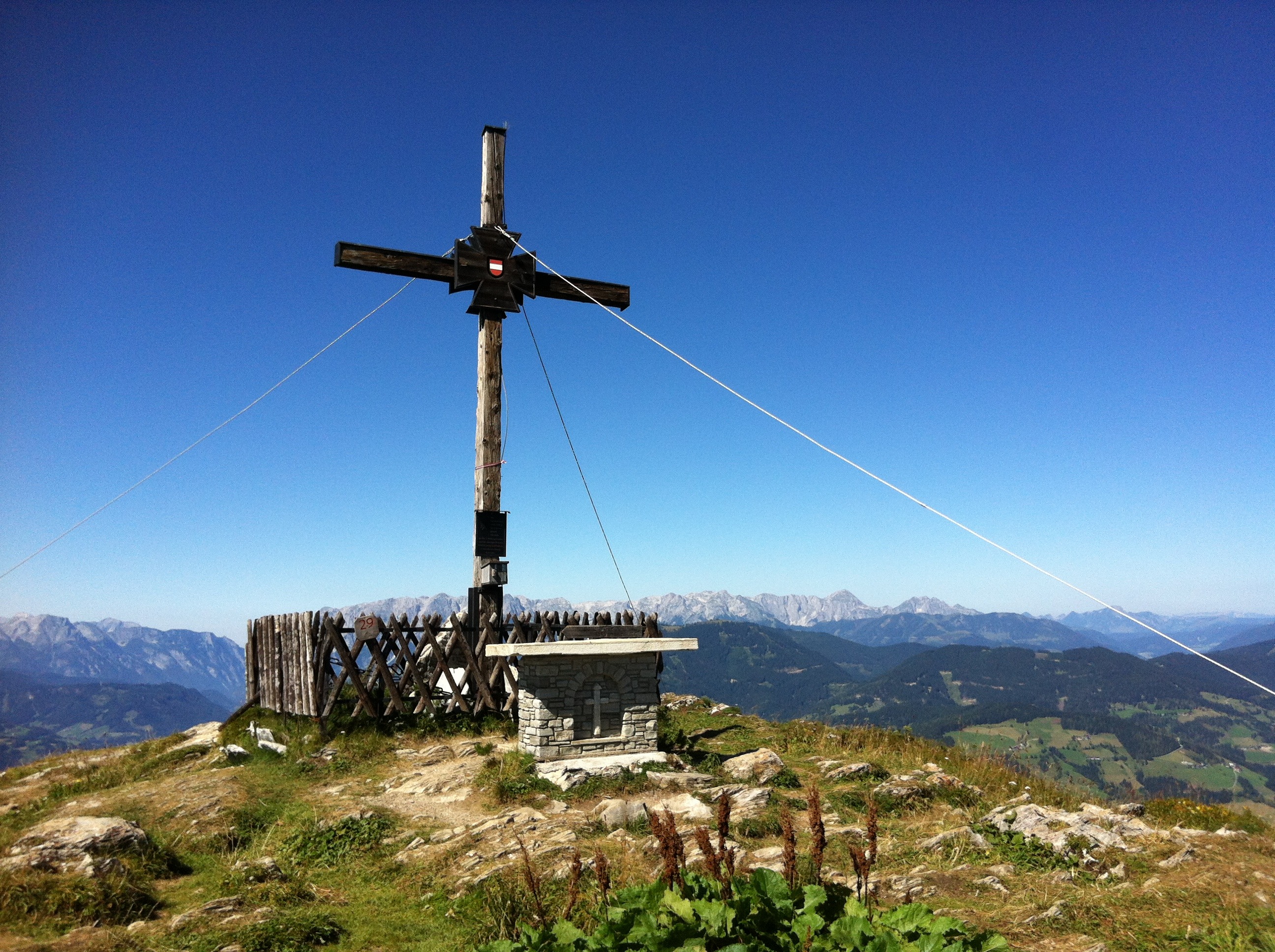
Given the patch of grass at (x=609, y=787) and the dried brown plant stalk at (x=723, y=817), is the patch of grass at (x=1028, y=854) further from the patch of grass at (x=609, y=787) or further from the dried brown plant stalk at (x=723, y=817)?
the dried brown plant stalk at (x=723, y=817)

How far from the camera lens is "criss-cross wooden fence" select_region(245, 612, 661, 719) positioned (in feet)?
45.3

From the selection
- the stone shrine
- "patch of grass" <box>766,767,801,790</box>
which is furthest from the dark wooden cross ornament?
"patch of grass" <box>766,767,801,790</box>

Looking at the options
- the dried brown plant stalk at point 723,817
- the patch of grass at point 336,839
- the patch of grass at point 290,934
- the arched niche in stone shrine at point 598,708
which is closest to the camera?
the dried brown plant stalk at point 723,817

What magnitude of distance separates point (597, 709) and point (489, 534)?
191 inches

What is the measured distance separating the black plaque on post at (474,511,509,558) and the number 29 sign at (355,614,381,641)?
2.49m

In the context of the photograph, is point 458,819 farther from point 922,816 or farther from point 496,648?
point 922,816

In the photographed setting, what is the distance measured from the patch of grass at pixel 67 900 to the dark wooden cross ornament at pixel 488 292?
8.38m

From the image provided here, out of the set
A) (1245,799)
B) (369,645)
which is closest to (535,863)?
(369,645)

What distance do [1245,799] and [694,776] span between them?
851ft

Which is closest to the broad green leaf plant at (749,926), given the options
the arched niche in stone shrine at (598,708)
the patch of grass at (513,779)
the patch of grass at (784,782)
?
the patch of grass at (513,779)

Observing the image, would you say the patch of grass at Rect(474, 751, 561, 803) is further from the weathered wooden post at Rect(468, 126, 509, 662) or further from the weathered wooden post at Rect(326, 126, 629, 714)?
the weathered wooden post at Rect(468, 126, 509, 662)

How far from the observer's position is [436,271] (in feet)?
49.7

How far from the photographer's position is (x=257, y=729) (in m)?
14.2

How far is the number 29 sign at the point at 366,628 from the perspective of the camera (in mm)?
13891
